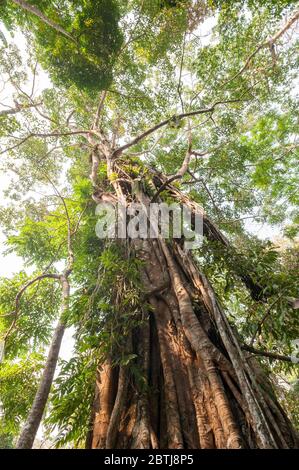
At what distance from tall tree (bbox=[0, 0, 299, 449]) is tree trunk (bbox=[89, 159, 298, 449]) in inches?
0.4

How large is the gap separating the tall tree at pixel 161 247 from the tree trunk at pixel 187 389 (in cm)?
1

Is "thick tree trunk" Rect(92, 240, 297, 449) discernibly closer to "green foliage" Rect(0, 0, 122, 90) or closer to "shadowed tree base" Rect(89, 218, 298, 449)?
"shadowed tree base" Rect(89, 218, 298, 449)

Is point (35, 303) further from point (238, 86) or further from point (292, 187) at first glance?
point (292, 187)

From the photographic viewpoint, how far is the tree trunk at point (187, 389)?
1.78 meters

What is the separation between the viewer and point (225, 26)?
5684 mm

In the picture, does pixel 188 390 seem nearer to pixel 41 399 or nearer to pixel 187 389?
pixel 187 389

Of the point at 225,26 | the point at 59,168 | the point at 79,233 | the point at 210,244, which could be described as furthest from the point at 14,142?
the point at 210,244

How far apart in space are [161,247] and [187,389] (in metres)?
1.84

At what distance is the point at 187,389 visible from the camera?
7.32 ft

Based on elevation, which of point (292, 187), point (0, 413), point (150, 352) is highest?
point (292, 187)

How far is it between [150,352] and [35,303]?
11.1ft

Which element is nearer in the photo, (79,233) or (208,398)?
(208,398)

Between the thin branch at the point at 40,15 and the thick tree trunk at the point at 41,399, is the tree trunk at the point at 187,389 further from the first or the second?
the thin branch at the point at 40,15

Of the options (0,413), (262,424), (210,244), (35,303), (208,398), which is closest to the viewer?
(262,424)
